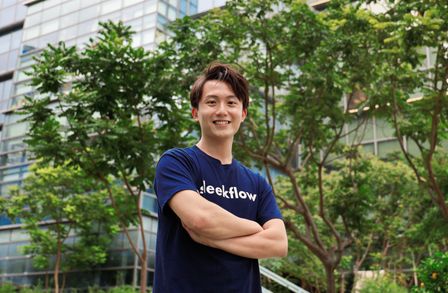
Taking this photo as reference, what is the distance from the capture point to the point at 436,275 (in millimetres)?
7062

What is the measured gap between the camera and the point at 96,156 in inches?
379

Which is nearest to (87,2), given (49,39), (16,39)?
(49,39)

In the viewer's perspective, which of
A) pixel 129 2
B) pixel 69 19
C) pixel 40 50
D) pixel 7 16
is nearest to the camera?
pixel 129 2

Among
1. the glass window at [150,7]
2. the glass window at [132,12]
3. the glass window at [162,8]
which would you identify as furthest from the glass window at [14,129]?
the glass window at [162,8]

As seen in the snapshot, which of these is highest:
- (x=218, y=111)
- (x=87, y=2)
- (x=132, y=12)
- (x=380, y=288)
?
(x=87, y=2)

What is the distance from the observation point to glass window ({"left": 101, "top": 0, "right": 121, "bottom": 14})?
1064 inches

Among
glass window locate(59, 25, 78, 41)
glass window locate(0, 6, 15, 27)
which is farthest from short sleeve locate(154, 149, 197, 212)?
glass window locate(0, 6, 15, 27)

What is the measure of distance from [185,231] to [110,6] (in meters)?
27.1

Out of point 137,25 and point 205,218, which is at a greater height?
point 137,25

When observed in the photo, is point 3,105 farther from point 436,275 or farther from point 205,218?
point 205,218

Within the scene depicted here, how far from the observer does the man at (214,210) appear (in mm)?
1929

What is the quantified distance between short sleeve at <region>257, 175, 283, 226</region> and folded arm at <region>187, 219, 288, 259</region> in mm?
28

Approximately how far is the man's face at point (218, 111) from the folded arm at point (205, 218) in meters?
0.30

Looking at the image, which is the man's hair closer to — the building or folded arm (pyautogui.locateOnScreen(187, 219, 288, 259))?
folded arm (pyautogui.locateOnScreen(187, 219, 288, 259))
